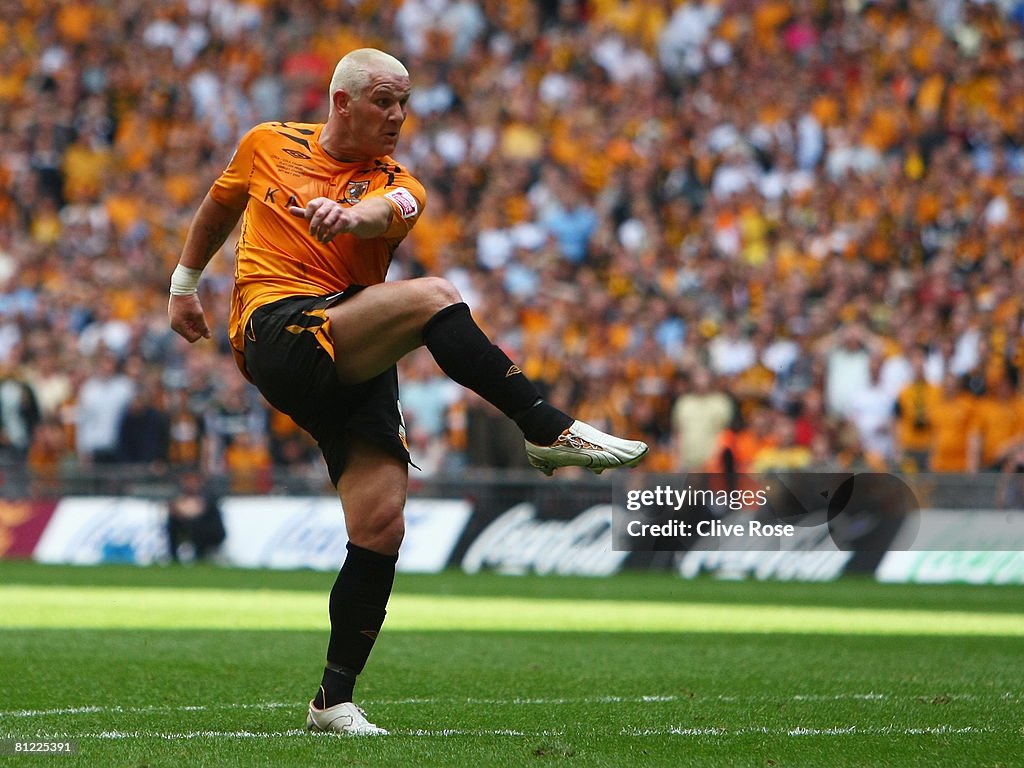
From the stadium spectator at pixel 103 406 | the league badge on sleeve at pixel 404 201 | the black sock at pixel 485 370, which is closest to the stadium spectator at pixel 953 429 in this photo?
the stadium spectator at pixel 103 406

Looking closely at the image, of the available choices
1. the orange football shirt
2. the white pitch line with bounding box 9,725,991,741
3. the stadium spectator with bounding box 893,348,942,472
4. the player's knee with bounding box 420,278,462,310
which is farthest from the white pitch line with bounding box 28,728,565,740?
the stadium spectator with bounding box 893,348,942,472

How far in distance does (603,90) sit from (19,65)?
949cm

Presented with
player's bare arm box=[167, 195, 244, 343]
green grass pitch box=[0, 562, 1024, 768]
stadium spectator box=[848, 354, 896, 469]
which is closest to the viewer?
green grass pitch box=[0, 562, 1024, 768]

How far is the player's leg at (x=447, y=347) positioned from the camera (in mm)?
5773

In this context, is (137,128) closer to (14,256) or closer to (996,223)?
(14,256)

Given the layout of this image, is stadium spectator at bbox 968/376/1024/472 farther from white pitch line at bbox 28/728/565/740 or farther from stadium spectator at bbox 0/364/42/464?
white pitch line at bbox 28/728/565/740

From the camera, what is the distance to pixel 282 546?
57.9ft

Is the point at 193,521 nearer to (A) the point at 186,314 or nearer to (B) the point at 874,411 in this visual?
(B) the point at 874,411

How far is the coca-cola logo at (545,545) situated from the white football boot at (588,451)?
10.8 metres

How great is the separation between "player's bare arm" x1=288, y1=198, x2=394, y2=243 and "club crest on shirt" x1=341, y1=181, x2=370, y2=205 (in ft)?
1.00

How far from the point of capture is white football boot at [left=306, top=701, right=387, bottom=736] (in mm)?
5828

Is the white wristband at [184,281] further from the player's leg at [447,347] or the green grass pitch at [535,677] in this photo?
the green grass pitch at [535,677]

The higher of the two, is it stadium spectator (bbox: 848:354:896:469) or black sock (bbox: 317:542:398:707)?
black sock (bbox: 317:542:398:707)

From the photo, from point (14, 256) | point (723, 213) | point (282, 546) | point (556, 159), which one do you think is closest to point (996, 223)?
point (723, 213)
